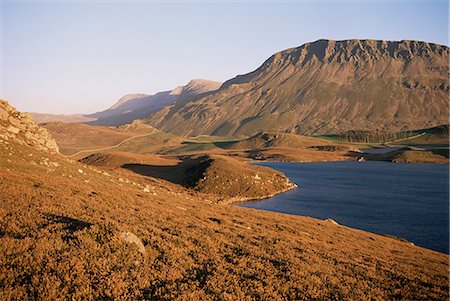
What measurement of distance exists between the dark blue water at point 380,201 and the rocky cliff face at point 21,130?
192 feet

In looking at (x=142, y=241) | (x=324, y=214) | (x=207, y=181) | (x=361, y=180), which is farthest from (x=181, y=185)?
(x=142, y=241)

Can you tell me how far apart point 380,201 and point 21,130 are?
3929 inches

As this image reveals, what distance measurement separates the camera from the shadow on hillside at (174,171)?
120325 millimetres

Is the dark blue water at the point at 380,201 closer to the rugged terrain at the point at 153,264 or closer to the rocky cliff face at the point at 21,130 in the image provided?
the rugged terrain at the point at 153,264

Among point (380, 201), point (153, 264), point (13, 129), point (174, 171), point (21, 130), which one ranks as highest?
point (13, 129)

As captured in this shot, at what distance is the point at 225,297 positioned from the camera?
14.3m

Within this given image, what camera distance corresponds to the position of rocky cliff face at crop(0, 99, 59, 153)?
2103 inches

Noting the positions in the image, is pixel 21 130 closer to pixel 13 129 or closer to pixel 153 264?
pixel 13 129

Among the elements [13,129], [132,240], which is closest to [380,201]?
[13,129]

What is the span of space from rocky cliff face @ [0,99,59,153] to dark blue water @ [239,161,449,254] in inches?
2303

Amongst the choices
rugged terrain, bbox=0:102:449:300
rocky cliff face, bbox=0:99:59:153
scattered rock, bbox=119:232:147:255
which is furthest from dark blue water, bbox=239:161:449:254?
scattered rock, bbox=119:232:147:255

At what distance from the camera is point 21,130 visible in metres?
59.2

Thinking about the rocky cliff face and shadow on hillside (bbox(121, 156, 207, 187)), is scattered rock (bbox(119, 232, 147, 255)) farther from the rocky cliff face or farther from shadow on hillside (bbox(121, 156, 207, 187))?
shadow on hillside (bbox(121, 156, 207, 187))

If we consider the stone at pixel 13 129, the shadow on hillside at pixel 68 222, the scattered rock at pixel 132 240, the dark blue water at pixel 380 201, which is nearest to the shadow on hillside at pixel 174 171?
the dark blue water at pixel 380 201
